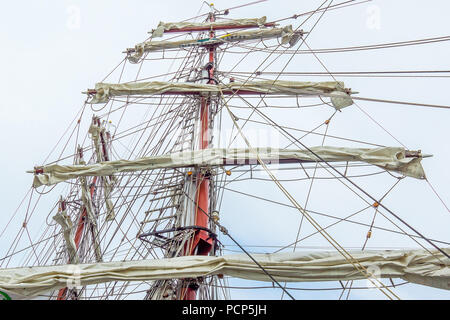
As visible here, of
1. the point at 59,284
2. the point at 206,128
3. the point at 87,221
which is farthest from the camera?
the point at 87,221

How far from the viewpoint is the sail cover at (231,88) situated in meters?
6.77

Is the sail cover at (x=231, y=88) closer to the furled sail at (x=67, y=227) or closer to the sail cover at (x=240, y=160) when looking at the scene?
the sail cover at (x=240, y=160)

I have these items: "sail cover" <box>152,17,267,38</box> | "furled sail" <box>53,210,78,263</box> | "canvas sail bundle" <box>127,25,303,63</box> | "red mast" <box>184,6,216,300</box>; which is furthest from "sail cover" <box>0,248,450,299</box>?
"sail cover" <box>152,17,267,38</box>

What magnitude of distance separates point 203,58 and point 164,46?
102cm

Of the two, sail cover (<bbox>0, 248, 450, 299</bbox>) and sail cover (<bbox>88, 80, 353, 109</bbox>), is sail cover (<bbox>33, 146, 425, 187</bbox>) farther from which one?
sail cover (<bbox>88, 80, 353, 109</bbox>)

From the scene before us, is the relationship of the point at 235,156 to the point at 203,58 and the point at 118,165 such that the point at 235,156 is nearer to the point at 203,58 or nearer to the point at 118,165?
the point at 118,165

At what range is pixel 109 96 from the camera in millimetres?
7555

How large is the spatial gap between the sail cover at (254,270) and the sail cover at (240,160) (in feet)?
4.30

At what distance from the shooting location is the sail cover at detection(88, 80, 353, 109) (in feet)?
22.2

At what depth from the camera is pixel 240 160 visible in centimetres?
561

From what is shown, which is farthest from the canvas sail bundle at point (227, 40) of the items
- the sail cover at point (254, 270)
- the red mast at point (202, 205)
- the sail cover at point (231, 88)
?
the sail cover at point (254, 270)

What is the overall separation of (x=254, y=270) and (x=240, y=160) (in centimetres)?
185

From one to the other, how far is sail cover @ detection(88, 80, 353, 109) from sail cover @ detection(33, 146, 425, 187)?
1.57 m
